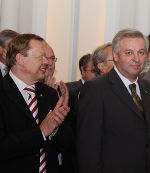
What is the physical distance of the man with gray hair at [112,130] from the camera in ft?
8.55

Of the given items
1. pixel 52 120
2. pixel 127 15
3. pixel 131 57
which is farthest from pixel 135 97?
pixel 127 15

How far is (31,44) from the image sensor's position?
280cm

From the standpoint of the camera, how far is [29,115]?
8.57 ft

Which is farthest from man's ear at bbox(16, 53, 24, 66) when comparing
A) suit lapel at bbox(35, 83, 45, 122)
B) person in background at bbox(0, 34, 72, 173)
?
suit lapel at bbox(35, 83, 45, 122)

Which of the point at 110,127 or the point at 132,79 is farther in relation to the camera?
the point at 132,79

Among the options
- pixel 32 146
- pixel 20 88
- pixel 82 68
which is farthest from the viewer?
pixel 82 68

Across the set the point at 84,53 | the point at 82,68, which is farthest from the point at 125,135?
the point at 84,53

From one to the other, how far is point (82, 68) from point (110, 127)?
6.59 ft

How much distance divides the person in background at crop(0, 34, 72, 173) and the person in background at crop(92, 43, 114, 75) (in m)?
0.78

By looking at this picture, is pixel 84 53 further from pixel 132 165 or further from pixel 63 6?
pixel 132 165

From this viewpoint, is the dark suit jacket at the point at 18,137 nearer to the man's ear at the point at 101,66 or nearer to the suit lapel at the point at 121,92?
the suit lapel at the point at 121,92

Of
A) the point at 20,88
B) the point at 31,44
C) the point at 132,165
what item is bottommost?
the point at 132,165

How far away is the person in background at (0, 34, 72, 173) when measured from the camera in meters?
2.54

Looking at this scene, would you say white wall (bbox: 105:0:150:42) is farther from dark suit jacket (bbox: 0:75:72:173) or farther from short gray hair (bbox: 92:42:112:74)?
dark suit jacket (bbox: 0:75:72:173)
